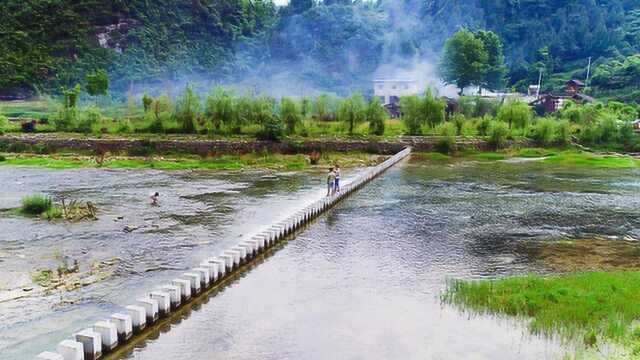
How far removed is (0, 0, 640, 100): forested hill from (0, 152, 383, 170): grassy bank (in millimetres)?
44257

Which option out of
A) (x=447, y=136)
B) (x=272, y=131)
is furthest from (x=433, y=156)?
(x=272, y=131)

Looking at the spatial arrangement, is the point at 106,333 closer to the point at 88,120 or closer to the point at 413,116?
the point at 413,116

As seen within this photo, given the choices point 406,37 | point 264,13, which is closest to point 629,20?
point 406,37

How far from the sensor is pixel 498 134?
56625 mm

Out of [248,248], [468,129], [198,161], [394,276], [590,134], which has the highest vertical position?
[468,129]

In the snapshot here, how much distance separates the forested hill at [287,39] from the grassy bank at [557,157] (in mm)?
40523

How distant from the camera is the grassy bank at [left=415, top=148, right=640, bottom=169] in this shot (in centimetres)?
4934

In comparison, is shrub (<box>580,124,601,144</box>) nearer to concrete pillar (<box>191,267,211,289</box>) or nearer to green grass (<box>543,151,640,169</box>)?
green grass (<box>543,151,640,169</box>)

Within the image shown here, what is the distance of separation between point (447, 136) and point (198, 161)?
2309 cm

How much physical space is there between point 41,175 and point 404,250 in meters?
30.1

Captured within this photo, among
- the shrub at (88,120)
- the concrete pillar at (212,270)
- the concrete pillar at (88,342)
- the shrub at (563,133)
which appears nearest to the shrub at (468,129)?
the shrub at (563,133)

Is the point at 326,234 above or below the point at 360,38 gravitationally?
below

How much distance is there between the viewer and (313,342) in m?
→ 13.3

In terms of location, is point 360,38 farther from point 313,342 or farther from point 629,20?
point 313,342
